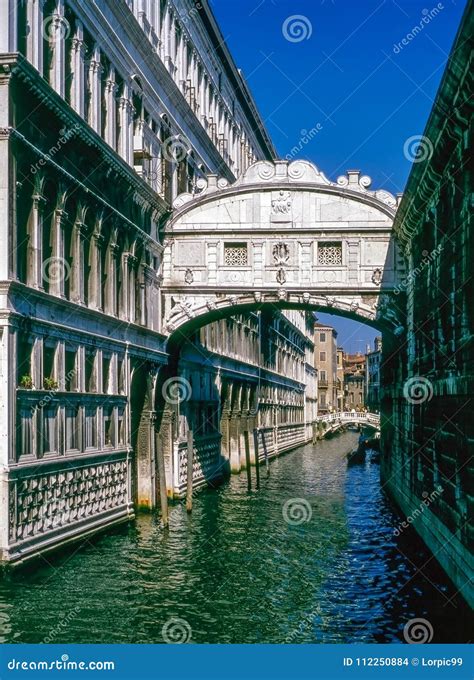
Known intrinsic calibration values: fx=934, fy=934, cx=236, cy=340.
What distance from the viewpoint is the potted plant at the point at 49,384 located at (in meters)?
15.1

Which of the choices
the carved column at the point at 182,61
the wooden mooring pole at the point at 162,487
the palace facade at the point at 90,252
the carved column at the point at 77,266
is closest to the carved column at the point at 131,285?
the palace facade at the point at 90,252

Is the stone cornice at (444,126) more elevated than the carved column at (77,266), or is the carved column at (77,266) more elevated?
the stone cornice at (444,126)

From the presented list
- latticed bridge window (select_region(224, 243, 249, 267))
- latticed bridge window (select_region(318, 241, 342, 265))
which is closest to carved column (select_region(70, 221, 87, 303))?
latticed bridge window (select_region(224, 243, 249, 267))

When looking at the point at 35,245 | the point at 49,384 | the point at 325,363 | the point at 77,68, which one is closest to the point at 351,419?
the point at 325,363

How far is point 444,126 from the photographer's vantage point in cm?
1359

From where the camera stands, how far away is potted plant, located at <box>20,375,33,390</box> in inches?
557

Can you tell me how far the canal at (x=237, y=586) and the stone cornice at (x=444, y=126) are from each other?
21.2 feet

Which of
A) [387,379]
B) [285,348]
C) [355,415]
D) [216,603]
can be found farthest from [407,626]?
[355,415]

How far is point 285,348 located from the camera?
178 feet

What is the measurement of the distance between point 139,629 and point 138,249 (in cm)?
1124

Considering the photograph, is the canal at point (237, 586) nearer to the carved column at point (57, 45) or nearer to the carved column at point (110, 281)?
the carved column at point (110, 281)

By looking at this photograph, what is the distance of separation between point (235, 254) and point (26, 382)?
9.36 meters

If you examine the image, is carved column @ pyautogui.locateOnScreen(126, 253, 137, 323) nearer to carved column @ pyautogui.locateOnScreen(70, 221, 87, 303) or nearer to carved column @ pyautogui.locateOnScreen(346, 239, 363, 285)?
carved column @ pyautogui.locateOnScreen(70, 221, 87, 303)
